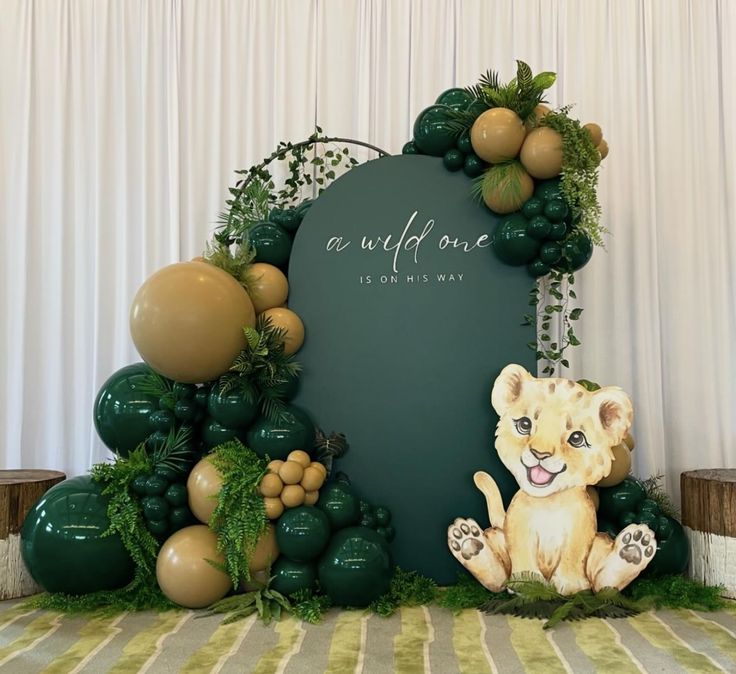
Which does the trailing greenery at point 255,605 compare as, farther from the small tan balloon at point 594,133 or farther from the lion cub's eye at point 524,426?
the small tan balloon at point 594,133

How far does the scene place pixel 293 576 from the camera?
2543mm

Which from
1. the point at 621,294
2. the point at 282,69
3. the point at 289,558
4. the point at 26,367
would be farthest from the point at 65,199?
the point at 621,294

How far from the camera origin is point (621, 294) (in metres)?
3.42

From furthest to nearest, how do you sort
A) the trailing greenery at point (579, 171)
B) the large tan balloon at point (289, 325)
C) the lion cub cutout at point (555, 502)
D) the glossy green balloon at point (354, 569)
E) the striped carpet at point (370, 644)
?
1. the large tan balloon at point (289, 325)
2. the trailing greenery at point (579, 171)
3. the lion cub cutout at point (555, 502)
4. the glossy green balloon at point (354, 569)
5. the striped carpet at point (370, 644)

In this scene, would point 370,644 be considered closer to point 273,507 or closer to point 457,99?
point 273,507

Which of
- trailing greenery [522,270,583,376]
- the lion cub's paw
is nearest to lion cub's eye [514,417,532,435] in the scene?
trailing greenery [522,270,583,376]

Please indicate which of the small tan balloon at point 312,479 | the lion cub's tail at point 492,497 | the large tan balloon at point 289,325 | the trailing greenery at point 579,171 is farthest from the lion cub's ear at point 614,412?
the large tan balloon at point 289,325

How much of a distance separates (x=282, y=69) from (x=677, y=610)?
111 inches

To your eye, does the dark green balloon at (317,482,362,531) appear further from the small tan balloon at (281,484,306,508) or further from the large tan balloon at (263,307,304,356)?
the large tan balloon at (263,307,304,356)

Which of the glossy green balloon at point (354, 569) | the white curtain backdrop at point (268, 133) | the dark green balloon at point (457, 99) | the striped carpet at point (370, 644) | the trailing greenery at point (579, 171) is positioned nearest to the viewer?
the striped carpet at point (370, 644)

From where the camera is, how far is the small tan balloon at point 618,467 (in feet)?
9.00

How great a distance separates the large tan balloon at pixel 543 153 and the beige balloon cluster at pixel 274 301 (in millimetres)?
1035

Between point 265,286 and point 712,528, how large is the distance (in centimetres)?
192

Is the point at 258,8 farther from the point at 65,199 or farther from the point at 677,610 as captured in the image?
the point at 677,610
